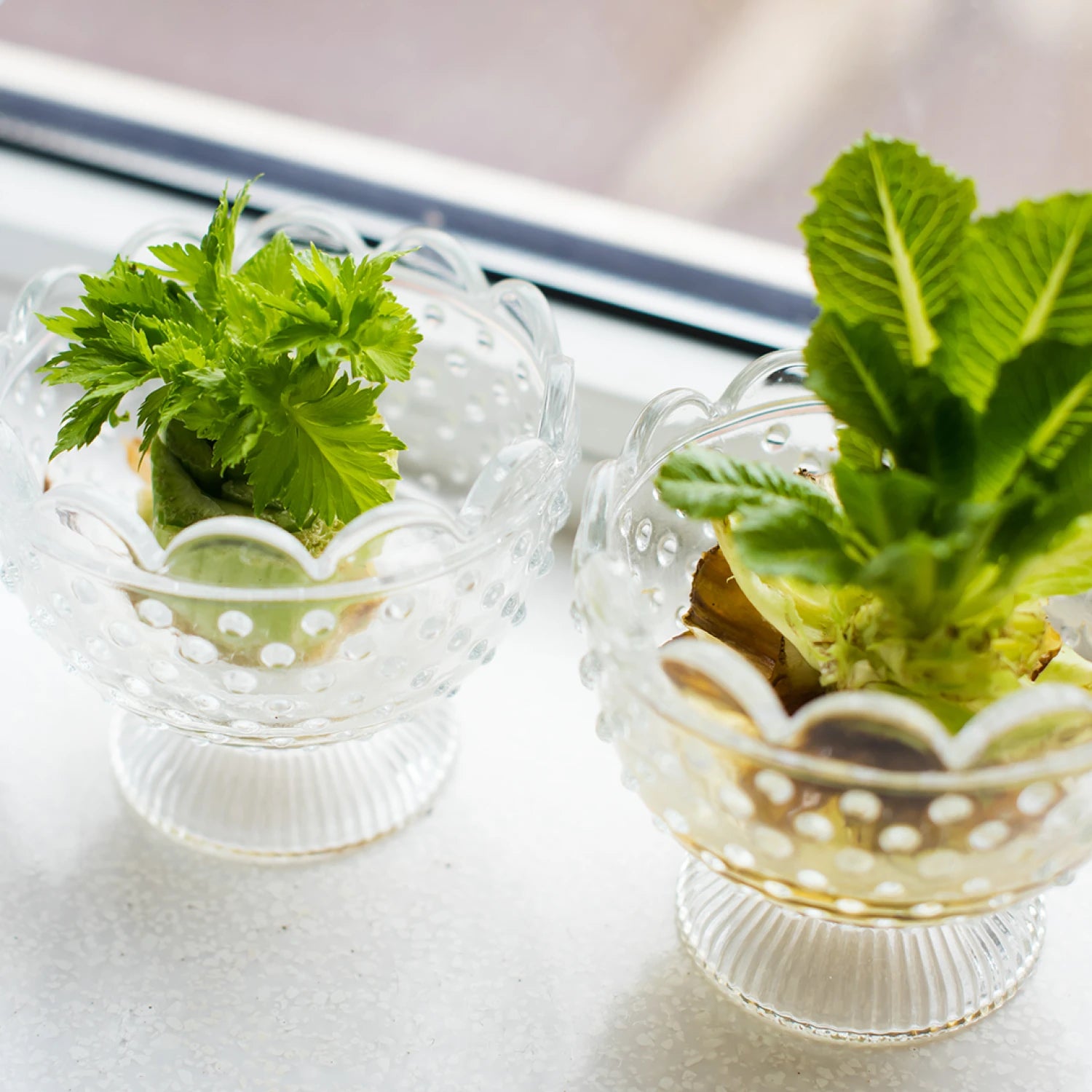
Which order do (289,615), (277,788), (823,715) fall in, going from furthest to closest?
(277,788), (289,615), (823,715)

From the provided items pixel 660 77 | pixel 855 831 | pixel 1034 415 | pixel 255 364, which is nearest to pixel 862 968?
pixel 855 831

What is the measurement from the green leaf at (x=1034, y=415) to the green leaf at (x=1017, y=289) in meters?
0.01

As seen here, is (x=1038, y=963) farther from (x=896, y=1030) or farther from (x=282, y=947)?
(x=282, y=947)

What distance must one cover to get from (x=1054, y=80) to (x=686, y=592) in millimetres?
439

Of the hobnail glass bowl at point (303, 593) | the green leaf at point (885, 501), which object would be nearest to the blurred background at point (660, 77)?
the hobnail glass bowl at point (303, 593)

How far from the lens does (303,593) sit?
0.56m

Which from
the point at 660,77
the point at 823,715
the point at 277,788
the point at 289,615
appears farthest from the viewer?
the point at 660,77

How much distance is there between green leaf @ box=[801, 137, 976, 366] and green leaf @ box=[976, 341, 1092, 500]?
5 centimetres

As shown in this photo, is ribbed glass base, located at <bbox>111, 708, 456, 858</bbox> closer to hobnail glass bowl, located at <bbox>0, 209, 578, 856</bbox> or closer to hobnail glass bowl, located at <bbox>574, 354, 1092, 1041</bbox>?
hobnail glass bowl, located at <bbox>0, 209, 578, 856</bbox>

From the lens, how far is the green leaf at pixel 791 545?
47 cm

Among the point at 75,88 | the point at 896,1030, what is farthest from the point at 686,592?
the point at 75,88

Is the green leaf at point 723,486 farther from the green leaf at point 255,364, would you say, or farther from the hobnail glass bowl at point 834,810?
the green leaf at point 255,364

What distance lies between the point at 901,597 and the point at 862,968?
0.20 meters

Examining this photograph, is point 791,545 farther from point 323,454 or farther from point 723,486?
point 323,454
